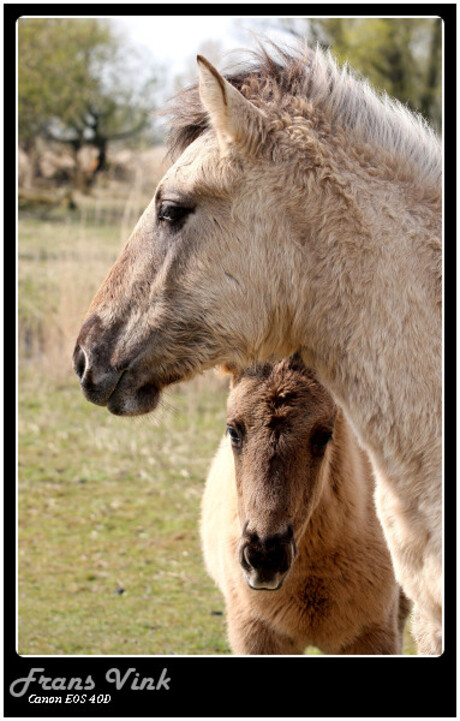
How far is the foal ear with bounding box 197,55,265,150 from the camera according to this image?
2621mm

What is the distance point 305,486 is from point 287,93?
1.91 meters

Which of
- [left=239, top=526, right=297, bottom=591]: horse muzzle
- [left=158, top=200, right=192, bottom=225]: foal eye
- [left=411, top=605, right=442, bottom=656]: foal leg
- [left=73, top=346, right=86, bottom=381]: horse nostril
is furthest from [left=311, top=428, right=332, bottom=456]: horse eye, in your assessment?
[left=158, top=200, right=192, bottom=225]: foal eye

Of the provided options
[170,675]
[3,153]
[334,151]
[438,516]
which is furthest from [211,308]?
[3,153]

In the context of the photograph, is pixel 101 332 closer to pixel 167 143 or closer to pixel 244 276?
pixel 244 276

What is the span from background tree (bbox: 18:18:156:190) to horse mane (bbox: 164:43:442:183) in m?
16.5

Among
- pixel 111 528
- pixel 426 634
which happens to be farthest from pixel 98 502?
pixel 426 634

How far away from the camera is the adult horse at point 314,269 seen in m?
2.71

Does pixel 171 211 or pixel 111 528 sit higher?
pixel 171 211

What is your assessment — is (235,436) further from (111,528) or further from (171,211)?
(111,528)

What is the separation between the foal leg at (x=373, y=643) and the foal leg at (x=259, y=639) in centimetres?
30

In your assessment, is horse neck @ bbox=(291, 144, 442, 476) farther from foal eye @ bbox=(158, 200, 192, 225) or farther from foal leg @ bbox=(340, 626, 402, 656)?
foal leg @ bbox=(340, 626, 402, 656)

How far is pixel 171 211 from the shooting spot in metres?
2.89

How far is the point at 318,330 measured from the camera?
2.80m

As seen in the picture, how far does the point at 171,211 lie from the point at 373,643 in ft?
8.60
